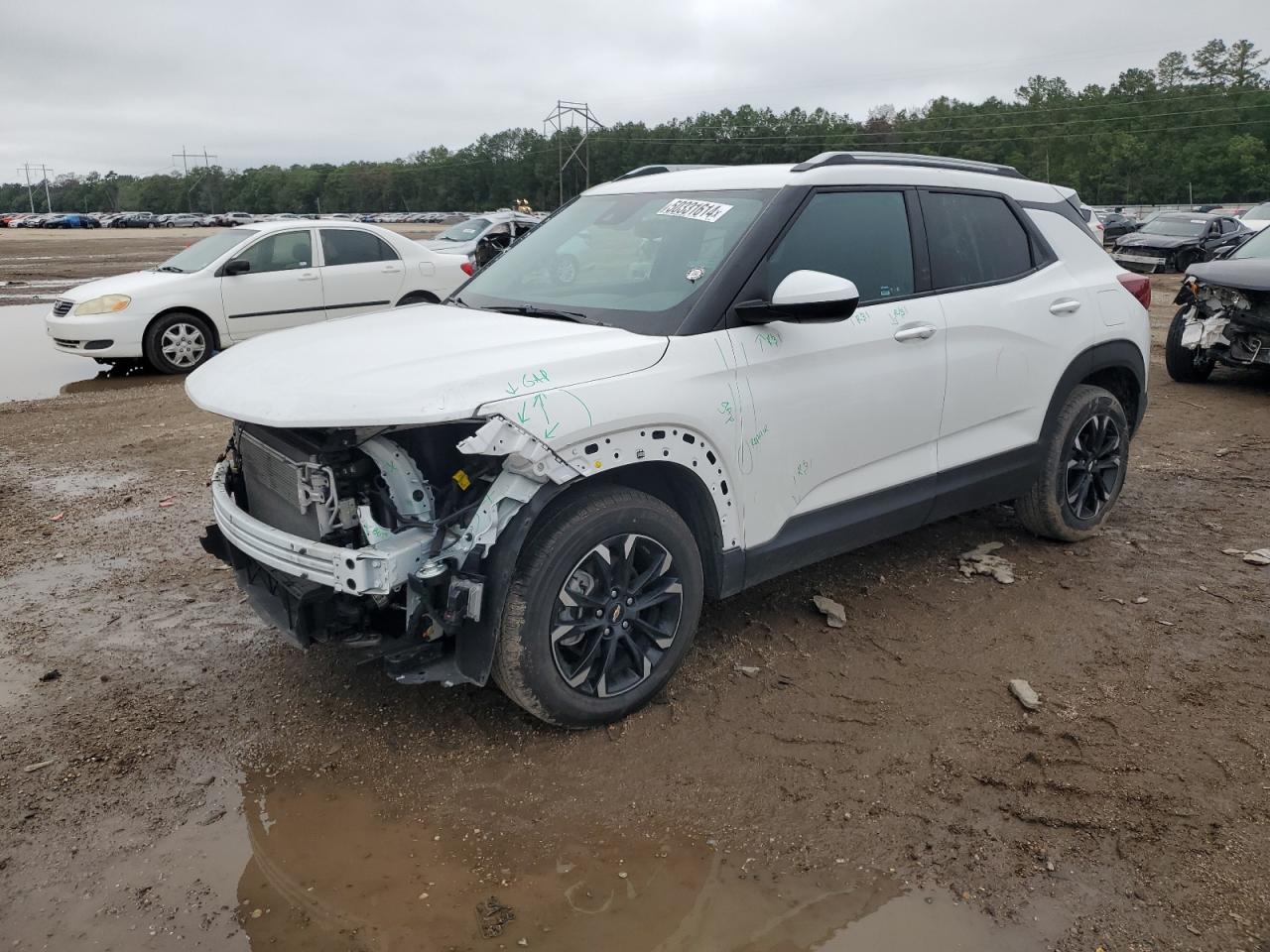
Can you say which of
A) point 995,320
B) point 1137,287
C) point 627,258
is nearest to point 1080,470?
point 1137,287

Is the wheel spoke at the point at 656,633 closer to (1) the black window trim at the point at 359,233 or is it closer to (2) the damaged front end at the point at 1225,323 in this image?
(2) the damaged front end at the point at 1225,323

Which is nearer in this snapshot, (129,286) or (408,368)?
(408,368)

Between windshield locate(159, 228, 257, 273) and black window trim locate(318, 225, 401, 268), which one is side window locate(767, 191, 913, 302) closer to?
black window trim locate(318, 225, 401, 268)

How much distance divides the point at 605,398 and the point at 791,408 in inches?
33.6

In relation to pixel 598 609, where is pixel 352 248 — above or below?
above

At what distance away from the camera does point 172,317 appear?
415 inches

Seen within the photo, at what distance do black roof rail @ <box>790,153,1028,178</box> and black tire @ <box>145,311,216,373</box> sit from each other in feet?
27.6

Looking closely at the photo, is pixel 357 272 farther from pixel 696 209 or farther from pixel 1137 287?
pixel 1137 287

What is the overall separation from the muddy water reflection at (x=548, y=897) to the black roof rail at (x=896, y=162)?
102 inches

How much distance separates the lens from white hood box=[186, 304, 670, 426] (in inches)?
115

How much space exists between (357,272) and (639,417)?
362 inches

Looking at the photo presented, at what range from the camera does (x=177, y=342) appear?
10625mm

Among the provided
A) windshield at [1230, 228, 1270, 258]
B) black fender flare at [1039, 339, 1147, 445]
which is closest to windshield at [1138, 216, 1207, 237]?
windshield at [1230, 228, 1270, 258]

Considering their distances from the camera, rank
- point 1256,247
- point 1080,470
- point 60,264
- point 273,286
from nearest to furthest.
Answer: point 1080,470
point 1256,247
point 273,286
point 60,264
